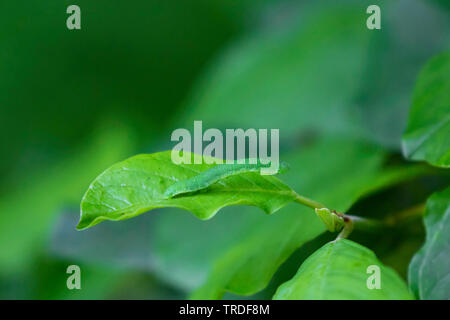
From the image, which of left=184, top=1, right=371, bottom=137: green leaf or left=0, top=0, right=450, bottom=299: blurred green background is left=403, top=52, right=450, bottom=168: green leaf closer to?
left=0, top=0, right=450, bottom=299: blurred green background

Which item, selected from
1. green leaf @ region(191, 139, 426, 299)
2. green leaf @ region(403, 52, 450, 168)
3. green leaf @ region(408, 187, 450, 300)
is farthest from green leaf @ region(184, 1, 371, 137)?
green leaf @ region(408, 187, 450, 300)

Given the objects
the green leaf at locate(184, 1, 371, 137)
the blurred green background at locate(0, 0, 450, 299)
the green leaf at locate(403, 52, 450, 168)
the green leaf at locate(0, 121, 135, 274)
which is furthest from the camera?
the green leaf at locate(0, 121, 135, 274)

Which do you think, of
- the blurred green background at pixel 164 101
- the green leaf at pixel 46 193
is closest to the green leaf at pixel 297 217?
the blurred green background at pixel 164 101

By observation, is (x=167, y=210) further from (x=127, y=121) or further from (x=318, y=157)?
(x=127, y=121)

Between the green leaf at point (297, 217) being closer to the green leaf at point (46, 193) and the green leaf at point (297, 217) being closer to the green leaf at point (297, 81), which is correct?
the green leaf at point (297, 81)

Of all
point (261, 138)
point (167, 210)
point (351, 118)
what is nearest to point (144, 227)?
point (167, 210)

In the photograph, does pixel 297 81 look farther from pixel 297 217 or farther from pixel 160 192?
pixel 160 192
